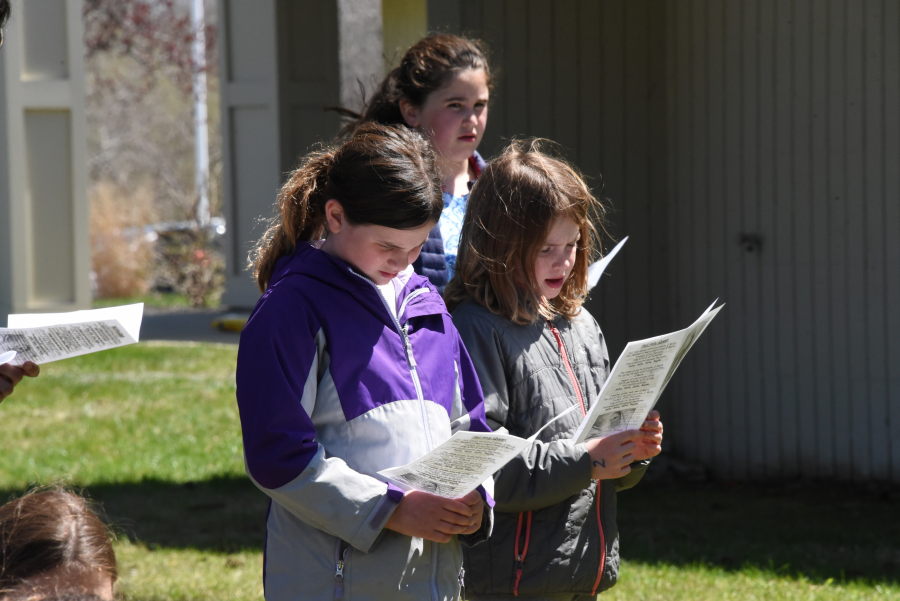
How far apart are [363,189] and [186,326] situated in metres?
10.4

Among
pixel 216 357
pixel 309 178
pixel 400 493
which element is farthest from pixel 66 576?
pixel 216 357

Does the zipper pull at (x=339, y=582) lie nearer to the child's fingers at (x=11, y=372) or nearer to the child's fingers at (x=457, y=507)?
the child's fingers at (x=457, y=507)

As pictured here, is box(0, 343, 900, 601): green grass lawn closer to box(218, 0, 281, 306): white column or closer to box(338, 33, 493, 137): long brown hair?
box(338, 33, 493, 137): long brown hair

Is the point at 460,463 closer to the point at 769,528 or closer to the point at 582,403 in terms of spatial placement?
the point at 582,403

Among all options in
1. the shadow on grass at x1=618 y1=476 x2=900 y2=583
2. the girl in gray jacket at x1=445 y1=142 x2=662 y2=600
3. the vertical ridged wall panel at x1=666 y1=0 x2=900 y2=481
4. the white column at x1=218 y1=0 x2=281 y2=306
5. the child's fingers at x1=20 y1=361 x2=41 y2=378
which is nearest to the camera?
the child's fingers at x1=20 y1=361 x2=41 y2=378

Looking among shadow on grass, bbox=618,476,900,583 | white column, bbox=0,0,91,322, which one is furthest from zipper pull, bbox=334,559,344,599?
white column, bbox=0,0,91,322

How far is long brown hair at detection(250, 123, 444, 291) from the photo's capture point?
2.12 meters

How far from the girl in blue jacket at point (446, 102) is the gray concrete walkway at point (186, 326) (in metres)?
7.44

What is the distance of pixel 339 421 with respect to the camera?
2.07 meters

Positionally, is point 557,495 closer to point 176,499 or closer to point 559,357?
point 559,357

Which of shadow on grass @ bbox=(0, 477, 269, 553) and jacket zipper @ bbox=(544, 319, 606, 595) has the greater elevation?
jacket zipper @ bbox=(544, 319, 606, 595)

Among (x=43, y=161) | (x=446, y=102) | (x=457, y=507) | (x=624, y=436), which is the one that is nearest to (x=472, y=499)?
(x=457, y=507)

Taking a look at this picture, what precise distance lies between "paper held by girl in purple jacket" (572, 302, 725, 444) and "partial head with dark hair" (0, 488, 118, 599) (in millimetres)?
1003

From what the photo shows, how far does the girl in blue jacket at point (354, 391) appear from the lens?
199cm
